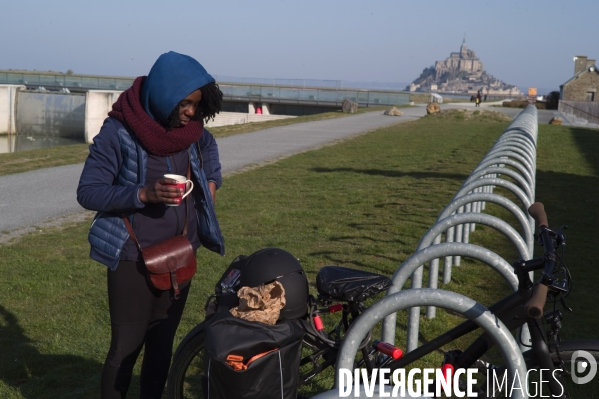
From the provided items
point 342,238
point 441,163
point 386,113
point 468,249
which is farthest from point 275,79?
point 468,249

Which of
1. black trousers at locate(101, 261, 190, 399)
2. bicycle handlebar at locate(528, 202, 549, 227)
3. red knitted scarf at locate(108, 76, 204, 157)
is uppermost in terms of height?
red knitted scarf at locate(108, 76, 204, 157)

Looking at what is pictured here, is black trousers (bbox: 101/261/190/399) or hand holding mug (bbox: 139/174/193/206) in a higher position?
hand holding mug (bbox: 139/174/193/206)

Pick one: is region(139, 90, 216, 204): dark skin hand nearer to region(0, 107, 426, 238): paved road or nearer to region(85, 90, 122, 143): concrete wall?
region(0, 107, 426, 238): paved road

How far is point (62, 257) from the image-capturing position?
7234 millimetres

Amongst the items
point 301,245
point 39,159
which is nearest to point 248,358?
point 301,245

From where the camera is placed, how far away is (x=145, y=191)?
2930 mm

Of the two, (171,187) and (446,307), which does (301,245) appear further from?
(446,307)

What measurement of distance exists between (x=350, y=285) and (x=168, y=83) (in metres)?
1.12

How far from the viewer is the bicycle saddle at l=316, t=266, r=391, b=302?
2.98 meters

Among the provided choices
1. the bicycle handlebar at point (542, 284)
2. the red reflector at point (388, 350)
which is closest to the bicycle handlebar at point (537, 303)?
the bicycle handlebar at point (542, 284)

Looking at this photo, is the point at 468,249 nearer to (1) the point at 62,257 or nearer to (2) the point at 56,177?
(1) the point at 62,257

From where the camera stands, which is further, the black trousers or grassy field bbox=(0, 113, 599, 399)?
grassy field bbox=(0, 113, 599, 399)

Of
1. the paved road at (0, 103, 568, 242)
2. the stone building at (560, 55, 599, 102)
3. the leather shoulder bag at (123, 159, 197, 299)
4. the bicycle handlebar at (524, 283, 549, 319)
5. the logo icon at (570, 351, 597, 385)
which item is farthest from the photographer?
the stone building at (560, 55, 599, 102)

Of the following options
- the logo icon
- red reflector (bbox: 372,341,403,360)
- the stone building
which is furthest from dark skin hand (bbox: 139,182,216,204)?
the stone building
